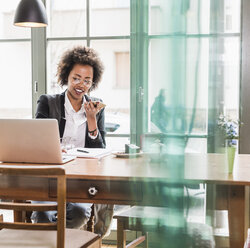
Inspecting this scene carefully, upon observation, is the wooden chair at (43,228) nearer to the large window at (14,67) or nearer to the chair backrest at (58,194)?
the chair backrest at (58,194)

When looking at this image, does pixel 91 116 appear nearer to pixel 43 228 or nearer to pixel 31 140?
pixel 31 140

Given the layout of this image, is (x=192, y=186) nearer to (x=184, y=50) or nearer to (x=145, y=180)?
(x=145, y=180)

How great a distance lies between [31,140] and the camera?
1.82m

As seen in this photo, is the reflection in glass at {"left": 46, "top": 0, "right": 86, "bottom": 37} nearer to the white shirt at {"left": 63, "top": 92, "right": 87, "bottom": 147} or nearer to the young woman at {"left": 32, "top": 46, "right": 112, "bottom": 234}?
the young woman at {"left": 32, "top": 46, "right": 112, "bottom": 234}

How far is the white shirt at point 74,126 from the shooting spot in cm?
249

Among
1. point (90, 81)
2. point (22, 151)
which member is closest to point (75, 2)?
point (90, 81)

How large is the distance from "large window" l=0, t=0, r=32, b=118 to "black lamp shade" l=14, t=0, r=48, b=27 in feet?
1.66

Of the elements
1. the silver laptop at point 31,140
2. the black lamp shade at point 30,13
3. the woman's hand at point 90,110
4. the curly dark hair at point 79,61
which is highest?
the black lamp shade at point 30,13

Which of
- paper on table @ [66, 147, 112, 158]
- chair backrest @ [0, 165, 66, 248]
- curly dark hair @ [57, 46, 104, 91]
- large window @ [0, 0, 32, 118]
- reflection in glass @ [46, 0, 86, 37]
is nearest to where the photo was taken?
chair backrest @ [0, 165, 66, 248]

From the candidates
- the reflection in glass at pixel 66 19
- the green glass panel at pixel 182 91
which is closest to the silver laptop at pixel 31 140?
the green glass panel at pixel 182 91

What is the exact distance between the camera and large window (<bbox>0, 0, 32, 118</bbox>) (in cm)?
319

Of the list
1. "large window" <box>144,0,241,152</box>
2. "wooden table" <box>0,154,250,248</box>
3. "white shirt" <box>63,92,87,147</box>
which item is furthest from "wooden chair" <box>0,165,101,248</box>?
"large window" <box>144,0,241,152</box>

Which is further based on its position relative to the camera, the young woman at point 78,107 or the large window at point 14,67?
the large window at point 14,67

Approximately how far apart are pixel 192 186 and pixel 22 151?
1.44 metres
